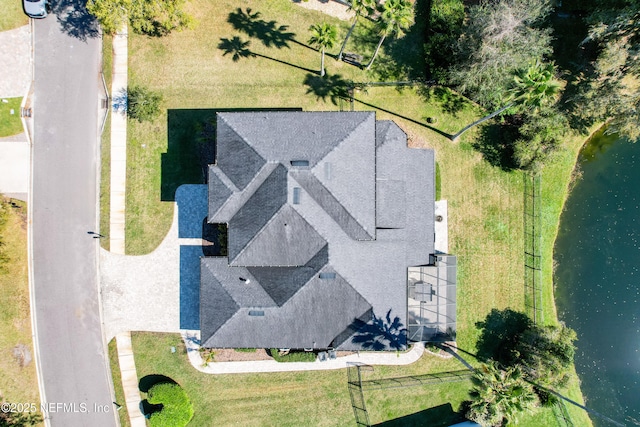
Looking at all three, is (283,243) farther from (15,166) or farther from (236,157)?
(15,166)

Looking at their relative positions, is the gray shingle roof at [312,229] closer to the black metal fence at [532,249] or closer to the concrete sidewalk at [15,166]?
the black metal fence at [532,249]

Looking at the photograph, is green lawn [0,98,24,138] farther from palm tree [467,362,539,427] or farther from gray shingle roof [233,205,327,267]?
palm tree [467,362,539,427]

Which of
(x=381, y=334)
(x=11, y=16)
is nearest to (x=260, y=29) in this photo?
(x=11, y=16)

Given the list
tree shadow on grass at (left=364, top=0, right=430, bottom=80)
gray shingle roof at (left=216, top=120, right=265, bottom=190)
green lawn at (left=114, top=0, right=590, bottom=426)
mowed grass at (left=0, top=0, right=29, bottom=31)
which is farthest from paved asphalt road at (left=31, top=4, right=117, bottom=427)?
tree shadow on grass at (left=364, top=0, right=430, bottom=80)

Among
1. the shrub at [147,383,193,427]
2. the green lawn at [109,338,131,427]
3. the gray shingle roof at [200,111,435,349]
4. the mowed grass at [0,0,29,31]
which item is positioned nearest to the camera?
the gray shingle roof at [200,111,435,349]

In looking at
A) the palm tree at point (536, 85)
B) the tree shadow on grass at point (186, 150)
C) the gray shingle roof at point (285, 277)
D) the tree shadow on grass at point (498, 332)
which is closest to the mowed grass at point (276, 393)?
the tree shadow on grass at point (498, 332)

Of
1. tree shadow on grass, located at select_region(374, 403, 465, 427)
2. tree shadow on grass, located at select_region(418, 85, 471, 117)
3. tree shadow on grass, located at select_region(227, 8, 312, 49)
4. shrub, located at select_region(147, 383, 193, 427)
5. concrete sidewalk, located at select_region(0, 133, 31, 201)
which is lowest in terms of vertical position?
tree shadow on grass, located at select_region(374, 403, 465, 427)

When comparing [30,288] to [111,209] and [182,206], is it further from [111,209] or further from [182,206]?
[182,206]
